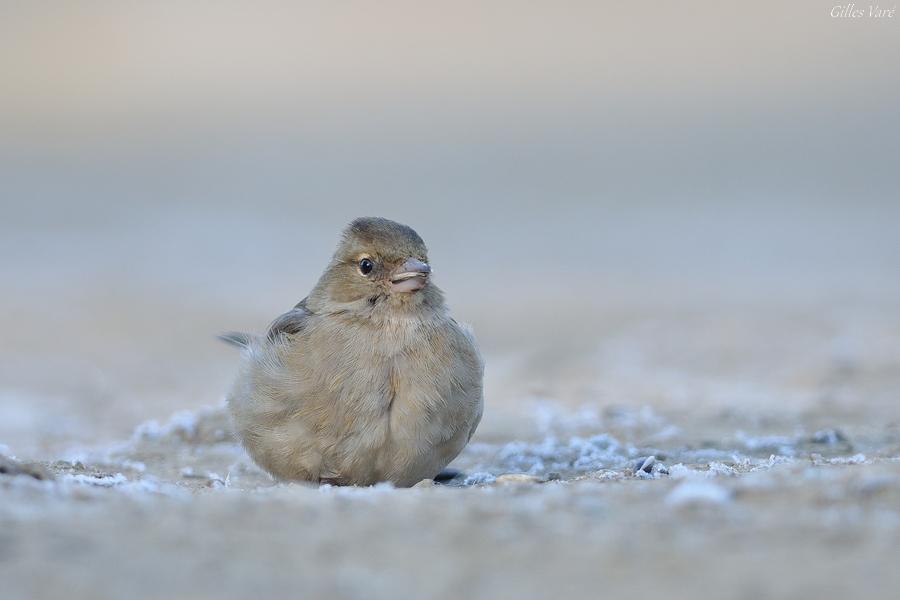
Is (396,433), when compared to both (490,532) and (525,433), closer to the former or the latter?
(490,532)

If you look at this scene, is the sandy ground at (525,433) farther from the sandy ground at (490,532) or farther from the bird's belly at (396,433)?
the bird's belly at (396,433)

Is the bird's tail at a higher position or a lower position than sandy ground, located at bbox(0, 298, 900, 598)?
higher

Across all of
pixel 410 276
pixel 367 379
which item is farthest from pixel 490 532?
pixel 410 276

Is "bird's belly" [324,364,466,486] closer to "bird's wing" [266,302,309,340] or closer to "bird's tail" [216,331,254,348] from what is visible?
"bird's wing" [266,302,309,340]

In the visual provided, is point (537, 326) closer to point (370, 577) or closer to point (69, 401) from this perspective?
point (69, 401)

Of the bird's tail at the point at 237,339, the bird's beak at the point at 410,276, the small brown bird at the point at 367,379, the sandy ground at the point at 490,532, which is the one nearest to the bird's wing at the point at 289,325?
the small brown bird at the point at 367,379

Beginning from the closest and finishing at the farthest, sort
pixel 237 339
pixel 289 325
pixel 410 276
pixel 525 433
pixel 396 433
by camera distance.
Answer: pixel 396 433 → pixel 410 276 → pixel 289 325 → pixel 237 339 → pixel 525 433

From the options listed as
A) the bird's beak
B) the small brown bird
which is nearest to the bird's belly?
A: the small brown bird
